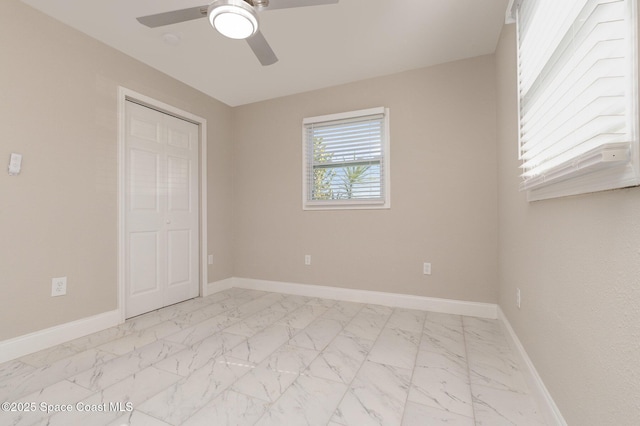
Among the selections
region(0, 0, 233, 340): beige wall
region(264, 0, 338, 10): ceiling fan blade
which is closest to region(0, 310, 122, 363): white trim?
region(0, 0, 233, 340): beige wall

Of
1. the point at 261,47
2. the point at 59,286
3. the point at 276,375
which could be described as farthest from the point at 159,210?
the point at 276,375

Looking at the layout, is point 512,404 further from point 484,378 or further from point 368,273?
point 368,273

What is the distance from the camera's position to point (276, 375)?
172 centimetres

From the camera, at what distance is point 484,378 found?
168 cm

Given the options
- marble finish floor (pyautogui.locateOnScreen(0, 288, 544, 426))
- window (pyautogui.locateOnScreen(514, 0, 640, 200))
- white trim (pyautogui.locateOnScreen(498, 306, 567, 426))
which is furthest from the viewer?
marble finish floor (pyautogui.locateOnScreen(0, 288, 544, 426))

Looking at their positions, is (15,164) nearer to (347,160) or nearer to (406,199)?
(347,160)

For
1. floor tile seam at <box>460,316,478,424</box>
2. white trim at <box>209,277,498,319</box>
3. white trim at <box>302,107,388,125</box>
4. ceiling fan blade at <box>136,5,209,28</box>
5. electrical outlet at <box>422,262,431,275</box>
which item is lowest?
floor tile seam at <box>460,316,478,424</box>

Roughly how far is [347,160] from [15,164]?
9.33 ft

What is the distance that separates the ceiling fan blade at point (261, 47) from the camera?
177cm

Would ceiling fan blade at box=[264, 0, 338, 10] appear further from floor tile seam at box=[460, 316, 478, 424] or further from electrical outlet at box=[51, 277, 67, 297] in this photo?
electrical outlet at box=[51, 277, 67, 297]

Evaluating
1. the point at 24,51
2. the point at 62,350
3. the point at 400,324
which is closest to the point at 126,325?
the point at 62,350

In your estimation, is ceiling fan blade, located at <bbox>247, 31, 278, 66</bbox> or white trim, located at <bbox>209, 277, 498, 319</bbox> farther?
white trim, located at <bbox>209, 277, 498, 319</bbox>

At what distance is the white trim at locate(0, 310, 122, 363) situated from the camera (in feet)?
6.35

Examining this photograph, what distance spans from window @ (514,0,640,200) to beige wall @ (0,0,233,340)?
3.20m
